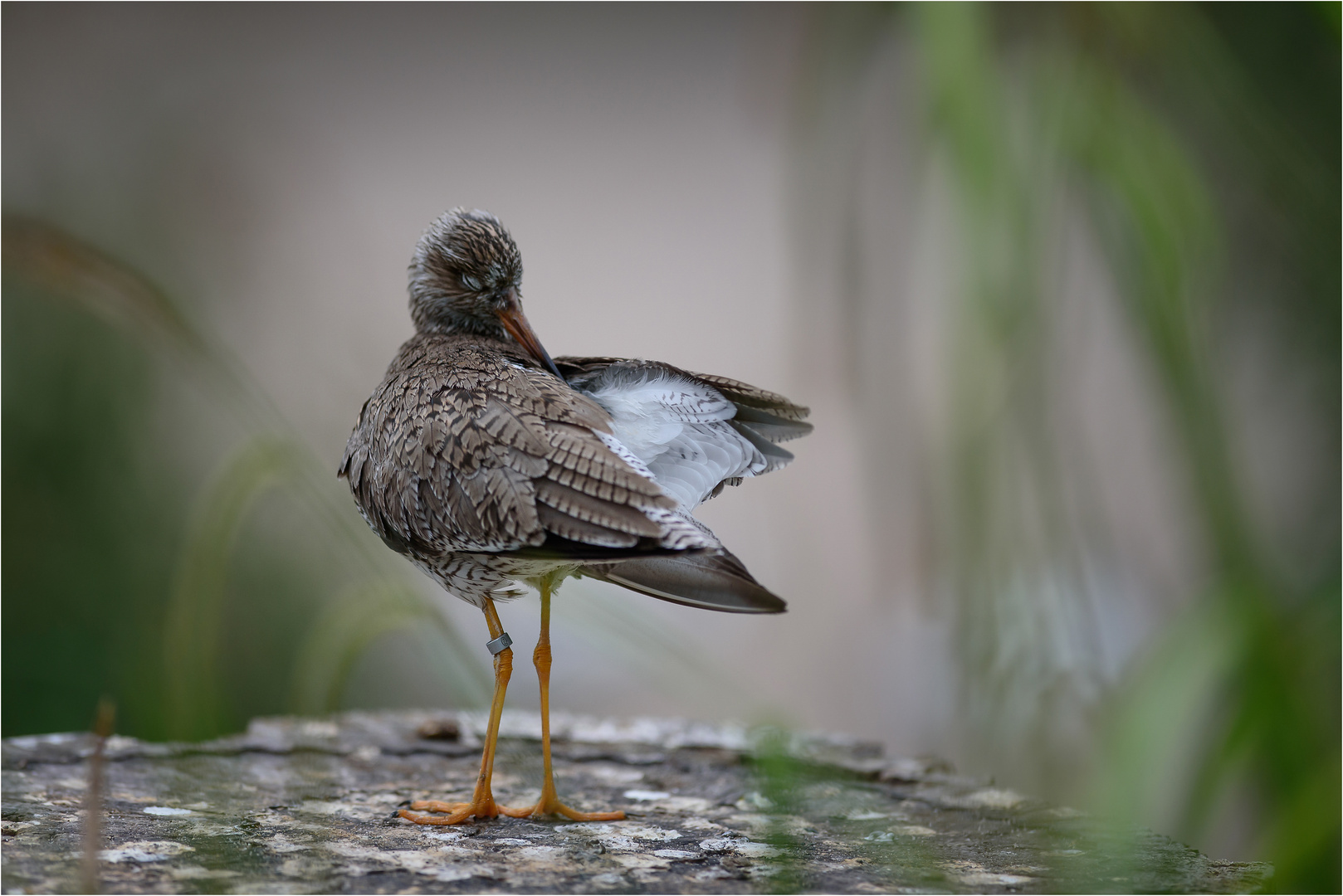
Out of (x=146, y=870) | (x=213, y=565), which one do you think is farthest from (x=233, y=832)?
(x=213, y=565)

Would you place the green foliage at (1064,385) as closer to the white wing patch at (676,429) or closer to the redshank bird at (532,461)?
the redshank bird at (532,461)

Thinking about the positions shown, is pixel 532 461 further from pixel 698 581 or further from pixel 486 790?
pixel 486 790

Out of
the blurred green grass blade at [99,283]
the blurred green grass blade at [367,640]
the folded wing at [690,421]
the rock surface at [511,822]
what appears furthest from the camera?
the folded wing at [690,421]

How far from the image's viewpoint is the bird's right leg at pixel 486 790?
2.91 meters

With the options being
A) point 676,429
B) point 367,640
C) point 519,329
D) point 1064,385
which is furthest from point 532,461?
point 1064,385

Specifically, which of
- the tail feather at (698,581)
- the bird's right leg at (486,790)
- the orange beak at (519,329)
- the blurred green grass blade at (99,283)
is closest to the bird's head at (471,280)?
the orange beak at (519,329)

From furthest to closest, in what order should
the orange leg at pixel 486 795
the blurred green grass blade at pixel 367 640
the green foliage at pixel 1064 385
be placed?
the orange leg at pixel 486 795, the blurred green grass blade at pixel 367 640, the green foliage at pixel 1064 385

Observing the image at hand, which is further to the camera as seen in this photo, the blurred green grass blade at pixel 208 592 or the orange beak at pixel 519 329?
the orange beak at pixel 519 329

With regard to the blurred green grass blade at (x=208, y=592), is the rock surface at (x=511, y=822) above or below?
below

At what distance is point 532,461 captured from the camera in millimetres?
2648

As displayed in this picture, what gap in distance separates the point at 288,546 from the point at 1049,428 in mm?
4809

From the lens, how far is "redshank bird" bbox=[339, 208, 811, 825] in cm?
254

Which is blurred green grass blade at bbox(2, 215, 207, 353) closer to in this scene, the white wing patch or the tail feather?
the tail feather

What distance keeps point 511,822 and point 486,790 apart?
119 millimetres
